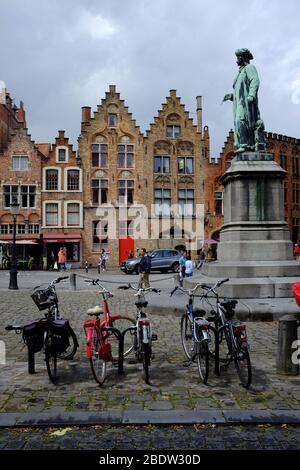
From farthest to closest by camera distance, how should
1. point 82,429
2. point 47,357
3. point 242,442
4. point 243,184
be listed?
point 243,184 → point 47,357 → point 82,429 → point 242,442

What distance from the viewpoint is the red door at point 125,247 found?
39844 mm

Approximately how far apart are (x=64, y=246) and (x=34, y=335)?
113ft

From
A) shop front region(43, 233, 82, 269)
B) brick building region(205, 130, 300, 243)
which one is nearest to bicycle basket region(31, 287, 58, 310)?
shop front region(43, 233, 82, 269)

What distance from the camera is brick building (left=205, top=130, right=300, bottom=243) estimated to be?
137 feet

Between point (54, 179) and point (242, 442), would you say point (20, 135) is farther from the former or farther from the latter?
point (242, 442)

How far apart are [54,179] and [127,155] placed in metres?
6.71

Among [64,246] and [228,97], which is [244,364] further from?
[64,246]

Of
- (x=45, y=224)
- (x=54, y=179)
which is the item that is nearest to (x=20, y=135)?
(x=54, y=179)

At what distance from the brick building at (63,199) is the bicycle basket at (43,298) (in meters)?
32.3

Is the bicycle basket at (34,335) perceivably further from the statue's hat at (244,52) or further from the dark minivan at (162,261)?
the dark minivan at (162,261)

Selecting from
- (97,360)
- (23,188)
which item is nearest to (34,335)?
(97,360)

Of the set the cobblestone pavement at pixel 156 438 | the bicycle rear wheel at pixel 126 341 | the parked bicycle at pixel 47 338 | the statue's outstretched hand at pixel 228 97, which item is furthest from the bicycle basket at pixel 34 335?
the statue's outstretched hand at pixel 228 97

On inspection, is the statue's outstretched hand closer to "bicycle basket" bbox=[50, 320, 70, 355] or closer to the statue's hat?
the statue's hat
